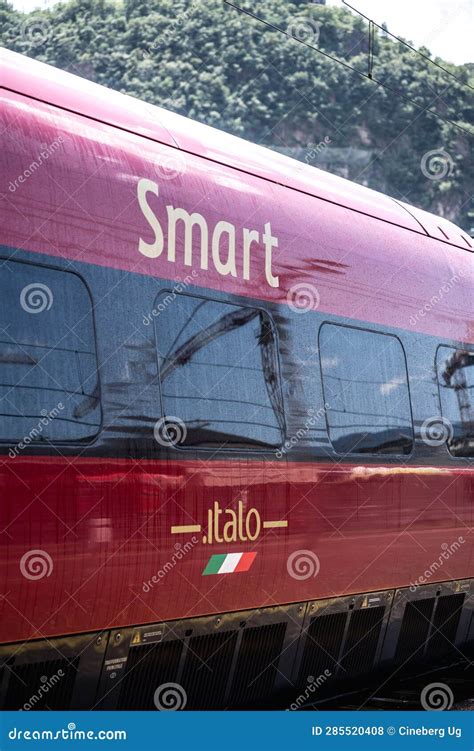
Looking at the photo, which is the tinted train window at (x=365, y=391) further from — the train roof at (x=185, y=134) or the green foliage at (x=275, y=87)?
the green foliage at (x=275, y=87)

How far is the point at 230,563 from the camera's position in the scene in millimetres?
7281

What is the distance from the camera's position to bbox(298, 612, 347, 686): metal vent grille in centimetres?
838

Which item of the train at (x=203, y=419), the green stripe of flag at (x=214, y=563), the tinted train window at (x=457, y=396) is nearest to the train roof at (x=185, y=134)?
the train at (x=203, y=419)

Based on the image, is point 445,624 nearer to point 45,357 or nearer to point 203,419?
point 203,419

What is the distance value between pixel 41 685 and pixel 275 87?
8316 centimetres

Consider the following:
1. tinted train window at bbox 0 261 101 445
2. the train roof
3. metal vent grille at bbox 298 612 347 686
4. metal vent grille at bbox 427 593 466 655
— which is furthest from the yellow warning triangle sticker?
metal vent grille at bbox 427 593 466 655

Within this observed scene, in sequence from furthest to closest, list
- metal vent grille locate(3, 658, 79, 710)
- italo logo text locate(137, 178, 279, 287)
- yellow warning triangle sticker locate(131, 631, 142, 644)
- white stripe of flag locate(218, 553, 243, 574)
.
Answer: white stripe of flag locate(218, 553, 243, 574), italo logo text locate(137, 178, 279, 287), yellow warning triangle sticker locate(131, 631, 142, 644), metal vent grille locate(3, 658, 79, 710)

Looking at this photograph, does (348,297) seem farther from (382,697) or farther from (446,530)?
(382,697)

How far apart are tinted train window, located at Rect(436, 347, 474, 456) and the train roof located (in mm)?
1030

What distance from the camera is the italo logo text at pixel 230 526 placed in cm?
705

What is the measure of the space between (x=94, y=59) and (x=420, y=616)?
82165 millimetres

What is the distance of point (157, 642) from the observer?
6.92 metres

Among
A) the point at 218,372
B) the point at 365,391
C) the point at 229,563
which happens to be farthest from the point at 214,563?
the point at 365,391

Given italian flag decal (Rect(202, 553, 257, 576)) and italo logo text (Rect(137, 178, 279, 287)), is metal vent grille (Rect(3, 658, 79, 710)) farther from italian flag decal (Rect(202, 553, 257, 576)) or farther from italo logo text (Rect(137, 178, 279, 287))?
italo logo text (Rect(137, 178, 279, 287))
